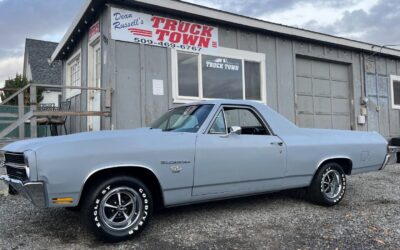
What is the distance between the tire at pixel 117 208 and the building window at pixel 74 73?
7.71 meters

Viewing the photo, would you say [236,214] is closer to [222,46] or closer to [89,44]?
[222,46]

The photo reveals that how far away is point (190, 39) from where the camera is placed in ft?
30.7

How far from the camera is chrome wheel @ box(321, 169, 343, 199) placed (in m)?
5.63

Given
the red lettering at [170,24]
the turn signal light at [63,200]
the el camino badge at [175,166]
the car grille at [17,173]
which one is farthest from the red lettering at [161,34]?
the turn signal light at [63,200]

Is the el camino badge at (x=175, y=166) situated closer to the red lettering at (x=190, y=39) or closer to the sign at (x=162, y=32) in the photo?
the sign at (x=162, y=32)

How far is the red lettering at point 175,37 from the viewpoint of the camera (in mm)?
9078

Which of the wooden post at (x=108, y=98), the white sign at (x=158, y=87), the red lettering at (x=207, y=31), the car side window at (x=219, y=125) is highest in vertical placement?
the red lettering at (x=207, y=31)

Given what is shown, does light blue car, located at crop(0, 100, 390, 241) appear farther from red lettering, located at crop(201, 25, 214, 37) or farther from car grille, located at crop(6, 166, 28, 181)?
red lettering, located at crop(201, 25, 214, 37)

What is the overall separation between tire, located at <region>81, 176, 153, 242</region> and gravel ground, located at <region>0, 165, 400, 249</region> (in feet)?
0.50

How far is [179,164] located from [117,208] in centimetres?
84

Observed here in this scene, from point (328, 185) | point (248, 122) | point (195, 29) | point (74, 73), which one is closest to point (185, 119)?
point (248, 122)

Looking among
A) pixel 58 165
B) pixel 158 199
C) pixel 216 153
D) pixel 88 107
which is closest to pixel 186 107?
pixel 216 153

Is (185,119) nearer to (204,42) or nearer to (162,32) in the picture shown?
(162,32)

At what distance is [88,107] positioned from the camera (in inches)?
395
